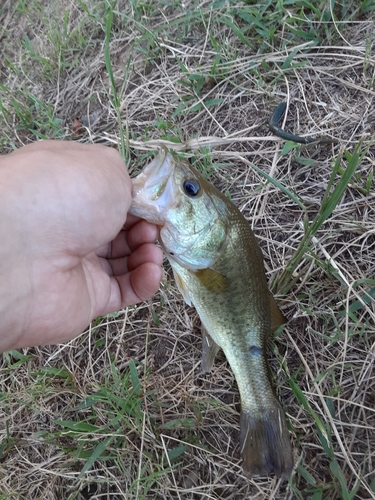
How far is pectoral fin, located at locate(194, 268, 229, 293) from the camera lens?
7.48 feet

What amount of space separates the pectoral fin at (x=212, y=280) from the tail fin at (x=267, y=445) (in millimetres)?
720

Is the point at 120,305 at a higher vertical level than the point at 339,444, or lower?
higher

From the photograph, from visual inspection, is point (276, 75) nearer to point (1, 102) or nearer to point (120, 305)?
point (120, 305)

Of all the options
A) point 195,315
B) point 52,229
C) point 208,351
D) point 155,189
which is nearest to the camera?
point 52,229

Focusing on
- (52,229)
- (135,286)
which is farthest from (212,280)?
(52,229)

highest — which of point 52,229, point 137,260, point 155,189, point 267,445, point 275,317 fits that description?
point 52,229

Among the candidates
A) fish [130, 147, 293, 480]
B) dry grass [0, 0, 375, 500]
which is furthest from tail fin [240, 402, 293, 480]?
dry grass [0, 0, 375, 500]

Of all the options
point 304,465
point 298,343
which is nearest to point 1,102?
point 298,343

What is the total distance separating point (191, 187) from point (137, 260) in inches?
21.4

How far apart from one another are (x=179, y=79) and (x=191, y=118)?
1.17ft

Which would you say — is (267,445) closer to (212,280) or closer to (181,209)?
(212,280)

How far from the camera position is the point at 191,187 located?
7.00 feet

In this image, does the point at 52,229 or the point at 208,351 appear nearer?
the point at 52,229

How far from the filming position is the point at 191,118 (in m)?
3.29
